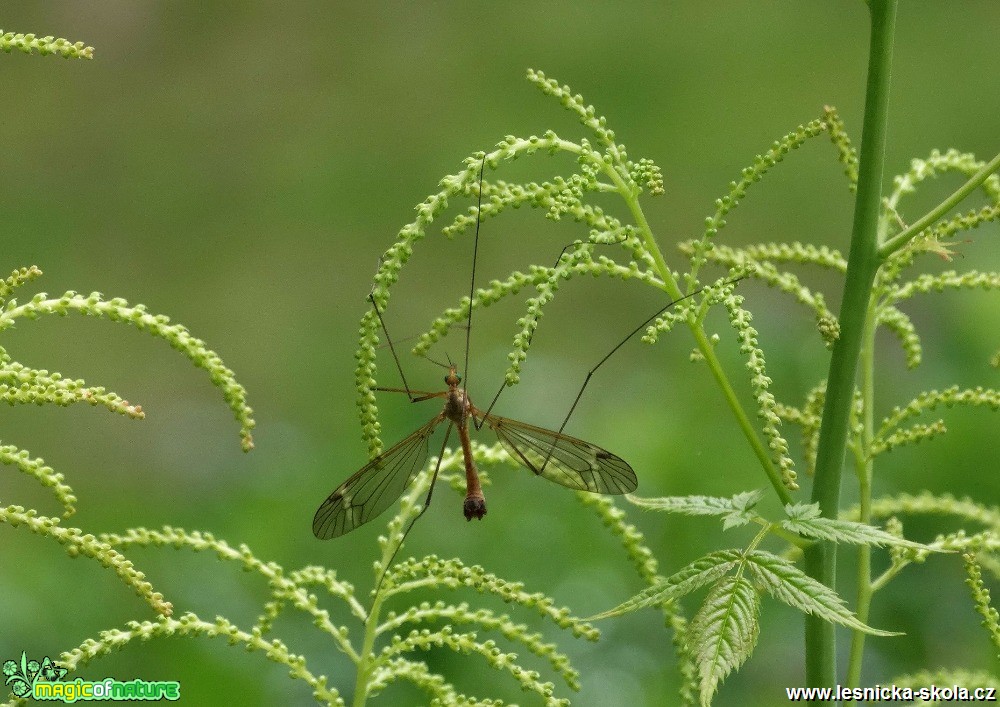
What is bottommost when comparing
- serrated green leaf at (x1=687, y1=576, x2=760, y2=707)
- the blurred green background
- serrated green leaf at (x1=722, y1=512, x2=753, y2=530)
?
serrated green leaf at (x1=687, y1=576, x2=760, y2=707)

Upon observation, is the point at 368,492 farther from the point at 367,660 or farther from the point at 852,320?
the point at 852,320

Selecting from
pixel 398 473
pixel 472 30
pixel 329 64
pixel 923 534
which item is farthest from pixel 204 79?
pixel 398 473

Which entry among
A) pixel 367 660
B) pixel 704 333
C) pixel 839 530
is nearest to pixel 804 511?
pixel 839 530

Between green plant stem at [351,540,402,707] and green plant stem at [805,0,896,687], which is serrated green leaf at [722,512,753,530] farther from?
green plant stem at [351,540,402,707]

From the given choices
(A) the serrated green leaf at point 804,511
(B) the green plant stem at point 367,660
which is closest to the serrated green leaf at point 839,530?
(A) the serrated green leaf at point 804,511

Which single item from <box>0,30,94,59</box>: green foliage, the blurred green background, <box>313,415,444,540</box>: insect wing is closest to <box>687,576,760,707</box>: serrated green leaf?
<box>313,415,444,540</box>: insect wing

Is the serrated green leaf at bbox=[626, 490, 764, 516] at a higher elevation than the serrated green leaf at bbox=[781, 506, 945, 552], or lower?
higher
